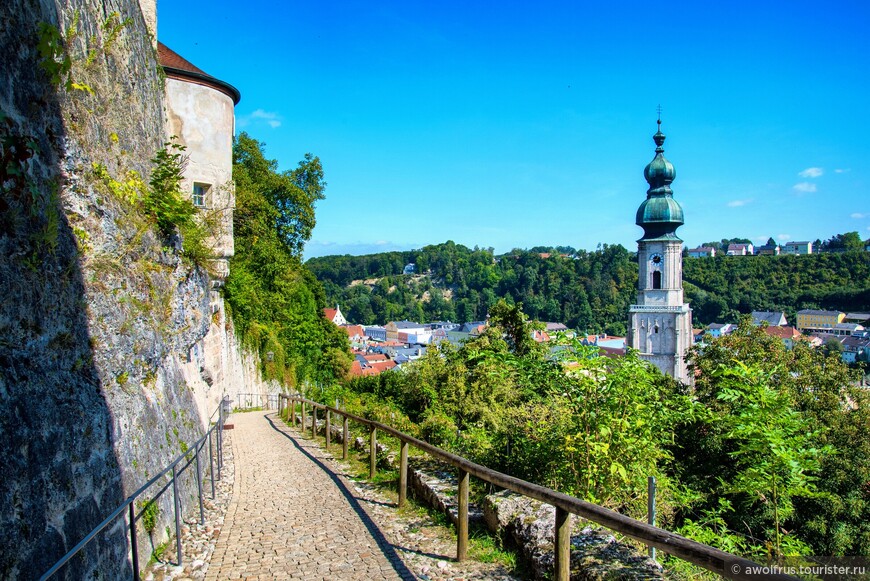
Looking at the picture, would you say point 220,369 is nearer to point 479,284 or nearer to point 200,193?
point 200,193

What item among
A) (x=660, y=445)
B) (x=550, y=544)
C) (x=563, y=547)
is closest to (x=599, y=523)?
(x=563, y=547)

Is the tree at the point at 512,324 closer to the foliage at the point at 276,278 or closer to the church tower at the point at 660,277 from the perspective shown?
the foliage at the point at 276,278

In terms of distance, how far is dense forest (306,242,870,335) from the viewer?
337 ft

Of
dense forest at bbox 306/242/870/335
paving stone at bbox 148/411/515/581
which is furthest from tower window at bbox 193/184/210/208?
dense forest at bbox 306/242/870/335

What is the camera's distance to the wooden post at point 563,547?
129 inches

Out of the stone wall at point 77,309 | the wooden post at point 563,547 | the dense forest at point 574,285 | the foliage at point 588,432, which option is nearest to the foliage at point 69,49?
the stone wall at point 77,309

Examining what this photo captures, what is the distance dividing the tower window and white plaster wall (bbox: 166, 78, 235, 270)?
0.36 ft

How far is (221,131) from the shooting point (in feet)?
39.4

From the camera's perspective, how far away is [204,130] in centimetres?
1171

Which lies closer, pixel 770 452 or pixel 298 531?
pixel 298 531

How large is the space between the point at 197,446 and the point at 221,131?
8.34 metres

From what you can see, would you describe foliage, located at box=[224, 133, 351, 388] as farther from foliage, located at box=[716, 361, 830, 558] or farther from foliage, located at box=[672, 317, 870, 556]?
foliage, located at box=[716, 361, 830, 558]

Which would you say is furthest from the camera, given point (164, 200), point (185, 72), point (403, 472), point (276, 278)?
point (276, 278)

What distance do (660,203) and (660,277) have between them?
6542 mm
